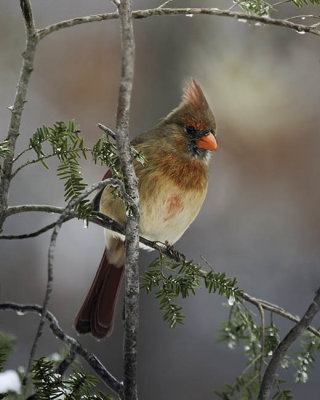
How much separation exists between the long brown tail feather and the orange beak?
51cm

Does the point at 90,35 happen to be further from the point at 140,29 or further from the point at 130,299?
the point at 130,299

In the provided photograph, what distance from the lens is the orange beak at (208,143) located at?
78.6 inches

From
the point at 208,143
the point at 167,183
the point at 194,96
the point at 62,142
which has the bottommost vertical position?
the point at 62,142

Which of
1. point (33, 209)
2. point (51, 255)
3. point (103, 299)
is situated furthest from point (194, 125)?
point (51, 255)

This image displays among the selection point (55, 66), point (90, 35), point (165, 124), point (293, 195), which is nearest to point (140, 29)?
point (90, 35)

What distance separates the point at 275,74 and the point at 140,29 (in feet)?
2.94

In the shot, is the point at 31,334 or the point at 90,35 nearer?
the point at 31,334

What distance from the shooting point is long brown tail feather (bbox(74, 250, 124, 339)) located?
5.98ft

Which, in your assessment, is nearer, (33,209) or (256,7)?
(33,209)

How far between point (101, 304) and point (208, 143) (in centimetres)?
62

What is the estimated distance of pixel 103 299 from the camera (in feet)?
6.44

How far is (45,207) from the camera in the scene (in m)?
1.09

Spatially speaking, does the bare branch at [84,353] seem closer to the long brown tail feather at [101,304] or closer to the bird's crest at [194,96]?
the long brown tail feather at [101,304]

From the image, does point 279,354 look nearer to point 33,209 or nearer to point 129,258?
point 129,258
